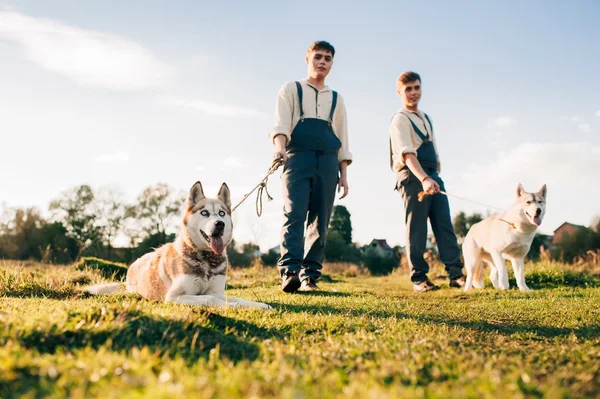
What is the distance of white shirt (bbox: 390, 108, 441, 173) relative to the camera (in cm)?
844

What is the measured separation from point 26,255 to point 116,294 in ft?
101

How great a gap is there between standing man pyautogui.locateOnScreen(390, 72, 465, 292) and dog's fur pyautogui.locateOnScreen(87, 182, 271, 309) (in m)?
4.10

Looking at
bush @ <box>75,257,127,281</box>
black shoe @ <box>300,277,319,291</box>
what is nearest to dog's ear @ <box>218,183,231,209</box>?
black shoe @ <box>300,277,319,291</box>

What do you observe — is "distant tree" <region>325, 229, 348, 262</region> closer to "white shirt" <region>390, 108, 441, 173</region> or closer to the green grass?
"white shirt" <region>390, 108, 441, 173</region>

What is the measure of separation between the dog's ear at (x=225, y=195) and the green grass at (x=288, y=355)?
1359 mm

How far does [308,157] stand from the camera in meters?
7.24

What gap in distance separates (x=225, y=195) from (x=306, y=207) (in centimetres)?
209

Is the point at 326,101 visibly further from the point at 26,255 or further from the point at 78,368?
the point at 26,255

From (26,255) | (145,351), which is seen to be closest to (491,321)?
(145,351)

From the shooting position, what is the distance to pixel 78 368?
7.15 feet

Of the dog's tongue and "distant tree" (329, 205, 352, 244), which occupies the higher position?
"distant tree" (329, 205, 352, 244)

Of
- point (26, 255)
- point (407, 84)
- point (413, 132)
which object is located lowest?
point (26, 255)

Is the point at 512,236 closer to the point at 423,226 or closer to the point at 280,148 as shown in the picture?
the point at 423,226

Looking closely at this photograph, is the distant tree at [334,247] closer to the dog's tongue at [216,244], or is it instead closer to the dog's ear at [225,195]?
the dog's ear at [225,195]
